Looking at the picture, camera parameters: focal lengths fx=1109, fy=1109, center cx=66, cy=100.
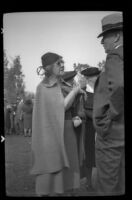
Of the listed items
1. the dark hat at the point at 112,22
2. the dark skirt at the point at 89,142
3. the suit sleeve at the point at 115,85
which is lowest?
the dark skirt at the point at 89,142

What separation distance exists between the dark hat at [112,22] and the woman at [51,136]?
566mm

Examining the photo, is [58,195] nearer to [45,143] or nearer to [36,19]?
[45,143]

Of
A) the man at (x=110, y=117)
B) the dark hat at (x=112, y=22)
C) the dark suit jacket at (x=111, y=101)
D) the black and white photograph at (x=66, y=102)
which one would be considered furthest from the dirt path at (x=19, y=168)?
the dark hat at (x=112, y=22)

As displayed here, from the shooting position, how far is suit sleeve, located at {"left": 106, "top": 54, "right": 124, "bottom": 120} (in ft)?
36.9

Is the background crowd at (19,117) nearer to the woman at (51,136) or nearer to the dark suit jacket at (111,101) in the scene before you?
the woman at (51,136)

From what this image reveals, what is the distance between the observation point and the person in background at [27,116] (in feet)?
37.2

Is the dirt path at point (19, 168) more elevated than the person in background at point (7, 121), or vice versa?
the person in background at point (7, 121)

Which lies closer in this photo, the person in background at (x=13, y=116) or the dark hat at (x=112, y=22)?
the dark hat at (x=112, y=22)

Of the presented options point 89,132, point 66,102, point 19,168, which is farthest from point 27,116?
point 89,132

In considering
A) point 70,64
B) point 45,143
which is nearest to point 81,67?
point 70,64

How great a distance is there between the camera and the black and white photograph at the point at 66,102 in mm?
11297

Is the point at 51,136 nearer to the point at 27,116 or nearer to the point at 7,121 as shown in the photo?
the point at 27,116

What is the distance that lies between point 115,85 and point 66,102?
533 mm

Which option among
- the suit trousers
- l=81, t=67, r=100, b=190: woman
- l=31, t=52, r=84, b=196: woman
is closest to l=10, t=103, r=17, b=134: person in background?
l=31, t=52, r=84, b=196: woman
